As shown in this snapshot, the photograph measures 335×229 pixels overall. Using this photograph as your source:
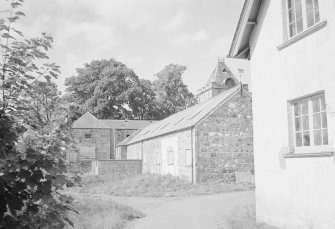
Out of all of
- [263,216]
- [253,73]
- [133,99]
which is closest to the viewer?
[263,216]

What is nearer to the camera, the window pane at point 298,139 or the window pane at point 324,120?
the window pane at point 324,120

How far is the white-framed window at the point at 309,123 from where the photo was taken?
7820 mm

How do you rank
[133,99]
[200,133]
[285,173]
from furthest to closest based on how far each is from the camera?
1. [133,99]
2. [200,133]
3. [285,173]

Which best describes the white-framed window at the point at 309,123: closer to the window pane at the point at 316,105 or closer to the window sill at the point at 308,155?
the window pane at the point at 316,105

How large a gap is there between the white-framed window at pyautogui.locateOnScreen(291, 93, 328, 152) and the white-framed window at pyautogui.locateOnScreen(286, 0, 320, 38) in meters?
1.65

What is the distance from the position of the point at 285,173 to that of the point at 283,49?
2984 millimetres

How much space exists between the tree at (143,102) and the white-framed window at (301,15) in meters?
50.4

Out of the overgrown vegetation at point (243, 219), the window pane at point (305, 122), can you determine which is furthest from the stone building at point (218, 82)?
the window pane at point (305, 122)

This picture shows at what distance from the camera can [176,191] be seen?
20438mm

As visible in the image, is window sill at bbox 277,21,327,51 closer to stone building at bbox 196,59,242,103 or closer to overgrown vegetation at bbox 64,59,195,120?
stone building at bbox 196,59,242,103

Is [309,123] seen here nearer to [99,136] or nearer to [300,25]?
[300,25]

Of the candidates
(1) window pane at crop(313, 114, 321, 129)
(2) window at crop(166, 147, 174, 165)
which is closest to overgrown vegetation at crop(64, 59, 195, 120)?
(2) window at crop(166, 147, 174, 165)

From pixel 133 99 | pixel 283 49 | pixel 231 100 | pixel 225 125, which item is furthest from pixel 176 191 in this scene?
pixel 133 99

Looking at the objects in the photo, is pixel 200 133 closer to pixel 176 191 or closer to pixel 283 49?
pixel 176 191
